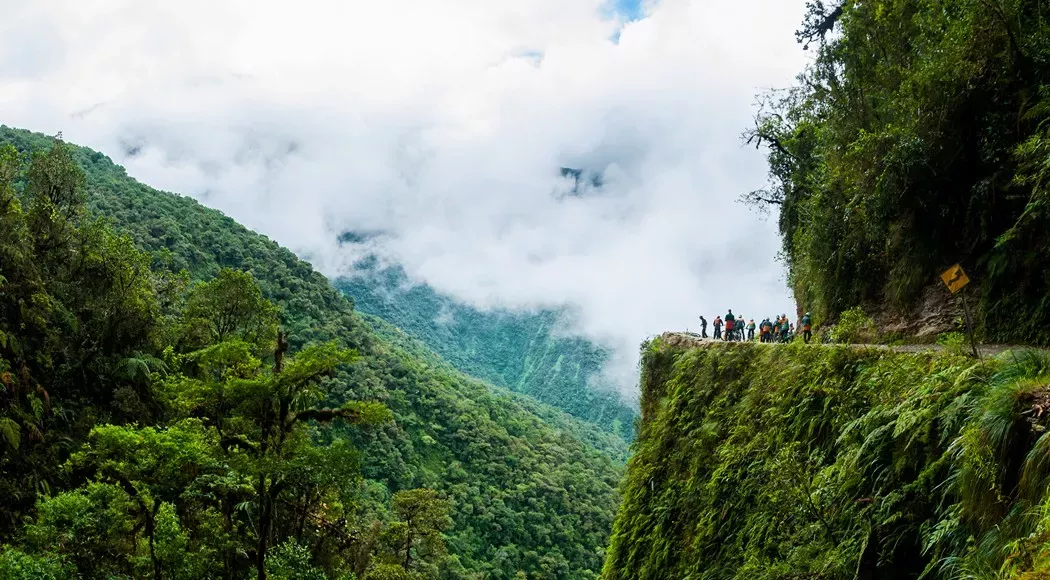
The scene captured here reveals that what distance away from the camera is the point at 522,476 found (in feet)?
193

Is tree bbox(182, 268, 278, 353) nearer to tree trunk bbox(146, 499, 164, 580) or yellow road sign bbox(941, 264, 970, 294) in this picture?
tree trunk bbox(146, 499, 164, 580)

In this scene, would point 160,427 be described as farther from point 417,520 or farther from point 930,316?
point 930,316

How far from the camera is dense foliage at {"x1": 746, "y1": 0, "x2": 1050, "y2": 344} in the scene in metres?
7.31

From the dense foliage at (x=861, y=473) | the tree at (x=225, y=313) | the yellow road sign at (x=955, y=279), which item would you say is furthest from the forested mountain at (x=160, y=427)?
the yellow road sign at (x=955, y=279)

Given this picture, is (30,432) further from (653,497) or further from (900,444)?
(900,444)

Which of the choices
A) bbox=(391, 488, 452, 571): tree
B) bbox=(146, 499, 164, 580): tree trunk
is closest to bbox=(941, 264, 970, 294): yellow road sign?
bbox=(146, 499, 164, 580): tree trunk

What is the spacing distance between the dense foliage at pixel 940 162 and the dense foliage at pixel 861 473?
2694 mm

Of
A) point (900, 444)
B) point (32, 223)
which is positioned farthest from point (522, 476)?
point (900, 444)

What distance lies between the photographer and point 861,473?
196 inches

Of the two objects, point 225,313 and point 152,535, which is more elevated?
point 225,313

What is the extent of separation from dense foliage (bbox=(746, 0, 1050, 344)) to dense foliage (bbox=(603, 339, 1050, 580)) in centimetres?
269

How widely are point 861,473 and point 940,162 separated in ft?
20.9

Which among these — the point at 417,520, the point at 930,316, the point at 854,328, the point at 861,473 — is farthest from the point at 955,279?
the point at 417,520

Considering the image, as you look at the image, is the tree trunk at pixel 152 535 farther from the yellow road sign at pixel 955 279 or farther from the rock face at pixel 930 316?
the rock face at pixel 930 316
